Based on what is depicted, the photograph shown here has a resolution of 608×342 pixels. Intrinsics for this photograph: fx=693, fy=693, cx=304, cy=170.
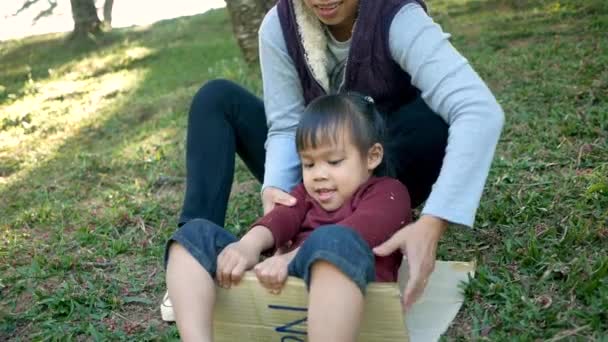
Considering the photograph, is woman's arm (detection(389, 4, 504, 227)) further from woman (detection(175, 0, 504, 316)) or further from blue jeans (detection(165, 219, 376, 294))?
blue jeans (detection(165, 219, 376, 294))

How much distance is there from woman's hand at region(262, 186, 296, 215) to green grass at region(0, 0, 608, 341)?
1.44 feet

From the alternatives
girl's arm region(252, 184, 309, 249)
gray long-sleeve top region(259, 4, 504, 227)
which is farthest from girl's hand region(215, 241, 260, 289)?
gray long-sleeve top region(259, 4, 504, 227)

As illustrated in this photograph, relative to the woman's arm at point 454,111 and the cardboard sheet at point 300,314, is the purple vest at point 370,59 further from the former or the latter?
the cardboard sheet at point 300,314

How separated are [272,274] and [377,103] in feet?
2.40

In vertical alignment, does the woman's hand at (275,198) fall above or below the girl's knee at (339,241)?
below

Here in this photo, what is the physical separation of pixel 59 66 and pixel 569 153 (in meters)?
6.11

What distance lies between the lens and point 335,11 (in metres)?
1.84

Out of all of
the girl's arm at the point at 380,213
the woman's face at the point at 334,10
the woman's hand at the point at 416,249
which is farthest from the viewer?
the woman's face at the point at 334,10

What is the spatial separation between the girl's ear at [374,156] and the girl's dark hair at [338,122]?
0.05 ft

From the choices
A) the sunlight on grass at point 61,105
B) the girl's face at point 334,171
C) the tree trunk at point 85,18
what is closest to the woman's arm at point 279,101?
the girl's face at point 334,171

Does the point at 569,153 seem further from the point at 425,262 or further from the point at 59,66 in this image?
the point at 59,66

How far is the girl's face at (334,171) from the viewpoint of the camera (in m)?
1.72

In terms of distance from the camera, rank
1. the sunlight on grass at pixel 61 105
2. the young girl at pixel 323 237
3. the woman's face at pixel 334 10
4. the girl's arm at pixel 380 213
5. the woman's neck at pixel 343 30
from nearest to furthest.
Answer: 1. the young girl at pixel 323 237
2. the girl's arm at pixel 380 213
3. the woman's face at pixel 334 10
4. the woman's neck at pixel 343 30
5. the sunlight on grass at pixel 61 105

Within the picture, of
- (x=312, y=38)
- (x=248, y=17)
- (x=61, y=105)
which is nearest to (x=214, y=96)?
(x=312, y=38)
